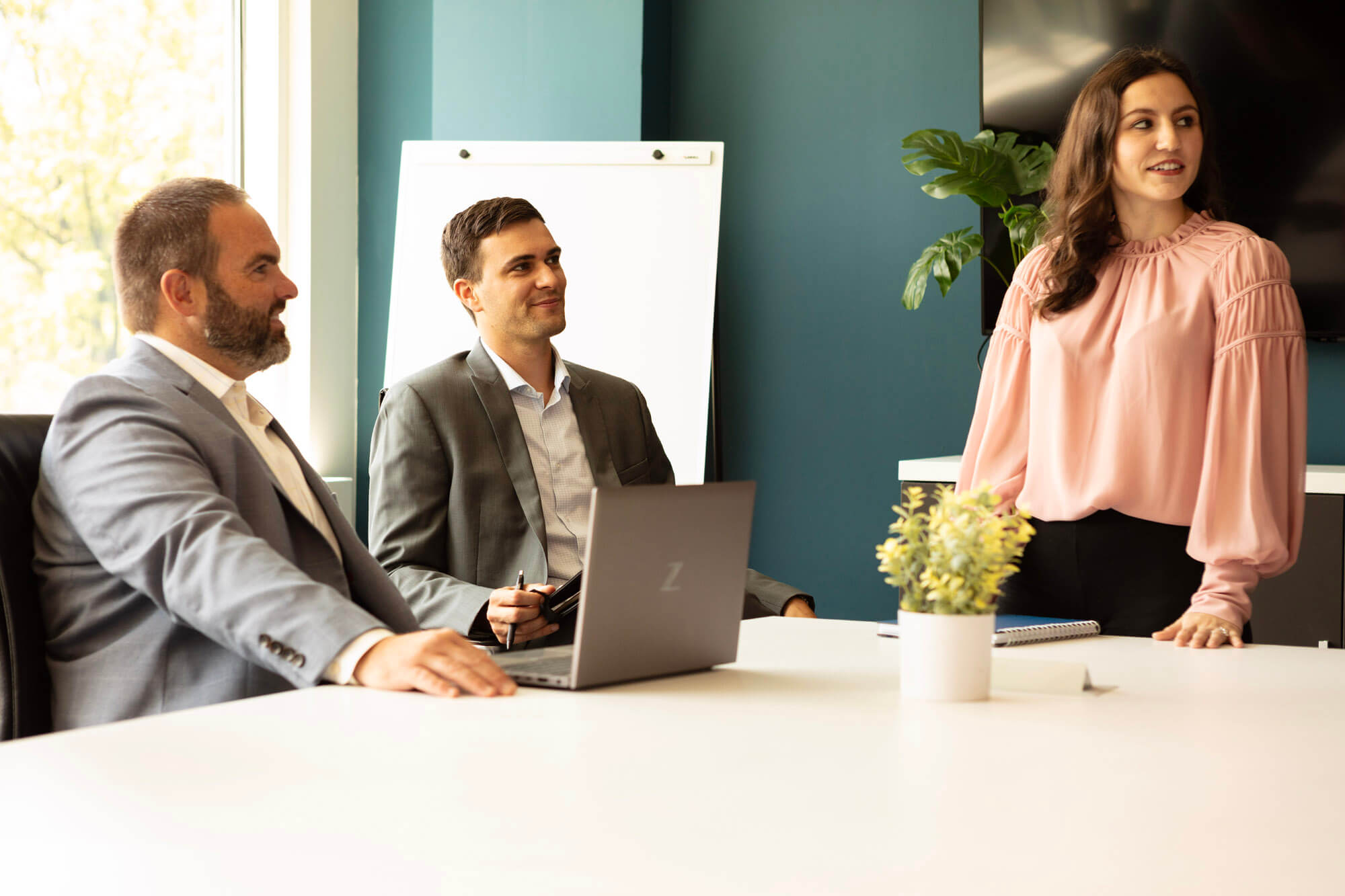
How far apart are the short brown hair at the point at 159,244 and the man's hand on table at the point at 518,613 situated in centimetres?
65

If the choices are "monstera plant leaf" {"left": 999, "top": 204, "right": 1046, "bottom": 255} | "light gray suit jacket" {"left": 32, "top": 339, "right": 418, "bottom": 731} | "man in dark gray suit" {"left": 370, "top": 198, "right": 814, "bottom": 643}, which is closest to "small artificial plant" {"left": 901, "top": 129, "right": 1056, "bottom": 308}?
"monstera plant leaf" {"left": 999, "top": 204, "right": 1046, "bottom": 255}

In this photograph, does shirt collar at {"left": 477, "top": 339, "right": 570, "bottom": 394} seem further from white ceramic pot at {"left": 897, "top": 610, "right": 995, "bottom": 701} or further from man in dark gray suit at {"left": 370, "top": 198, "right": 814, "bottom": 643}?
white ceramic pot at {"left": 897, "top": 610, "right": 995, "bottom": 701}

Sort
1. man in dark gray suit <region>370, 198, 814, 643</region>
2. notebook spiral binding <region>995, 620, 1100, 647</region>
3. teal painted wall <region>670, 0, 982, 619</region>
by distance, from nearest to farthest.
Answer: notebook spiral binding <region>995, 620, 1100, 647</region> < man in dark gray suit <region>370, 198, 814, 643</region> < teal painted wall <region>670, 0, 982, 619</region>

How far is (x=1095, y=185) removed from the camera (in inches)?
77.6

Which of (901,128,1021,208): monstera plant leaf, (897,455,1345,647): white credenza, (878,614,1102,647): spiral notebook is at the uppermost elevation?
(901,128,1021,208): monstera plant leaf

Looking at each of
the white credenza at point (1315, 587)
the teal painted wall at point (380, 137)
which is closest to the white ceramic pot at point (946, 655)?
the white credenza at point (1315, 587)

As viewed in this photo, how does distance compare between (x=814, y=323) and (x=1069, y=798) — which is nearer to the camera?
(x=1069, y=798)

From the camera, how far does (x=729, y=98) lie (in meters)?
4.28

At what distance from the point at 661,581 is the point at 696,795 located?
433 mm

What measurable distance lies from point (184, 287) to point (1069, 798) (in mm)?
1476

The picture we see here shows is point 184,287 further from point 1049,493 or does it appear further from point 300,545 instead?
point 1049,493

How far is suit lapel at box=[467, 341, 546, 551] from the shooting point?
2.38 metres

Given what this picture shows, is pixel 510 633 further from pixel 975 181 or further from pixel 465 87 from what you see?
pixel 465 87

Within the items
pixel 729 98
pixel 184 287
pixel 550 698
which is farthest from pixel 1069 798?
pixel 729 98
